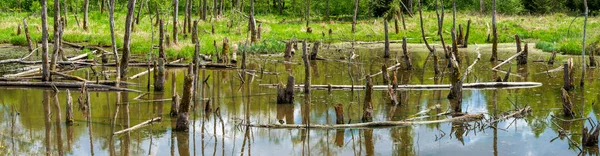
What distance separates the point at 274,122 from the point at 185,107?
2.20 metres

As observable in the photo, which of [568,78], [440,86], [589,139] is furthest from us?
[440,86]

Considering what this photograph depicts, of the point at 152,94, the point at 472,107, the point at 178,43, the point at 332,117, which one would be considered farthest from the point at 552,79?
the point at 178,43

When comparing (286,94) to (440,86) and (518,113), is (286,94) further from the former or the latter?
(518,113)

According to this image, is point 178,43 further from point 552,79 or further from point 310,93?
point 552,79

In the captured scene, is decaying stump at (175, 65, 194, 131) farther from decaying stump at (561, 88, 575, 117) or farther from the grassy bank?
the grassy bank

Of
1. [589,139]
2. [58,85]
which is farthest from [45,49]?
[589,139]

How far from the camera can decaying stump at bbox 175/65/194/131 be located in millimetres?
12703

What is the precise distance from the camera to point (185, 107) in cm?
1273

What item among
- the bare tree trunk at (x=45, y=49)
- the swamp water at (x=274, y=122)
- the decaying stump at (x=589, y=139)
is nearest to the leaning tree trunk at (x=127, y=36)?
Answer: the swamp water at (x=274, y=122)

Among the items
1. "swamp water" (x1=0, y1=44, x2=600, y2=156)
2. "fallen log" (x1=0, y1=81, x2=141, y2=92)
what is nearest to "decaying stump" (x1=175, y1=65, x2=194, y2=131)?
"swamp water" (x1=0, y1=44, x2=600, y2=156)

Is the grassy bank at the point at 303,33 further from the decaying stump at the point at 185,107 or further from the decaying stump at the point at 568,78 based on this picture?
the decaying stump at the point at 185,107

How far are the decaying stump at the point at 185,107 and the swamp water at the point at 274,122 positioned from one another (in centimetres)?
17

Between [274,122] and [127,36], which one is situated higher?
[127,36]

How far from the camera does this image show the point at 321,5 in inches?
2393
